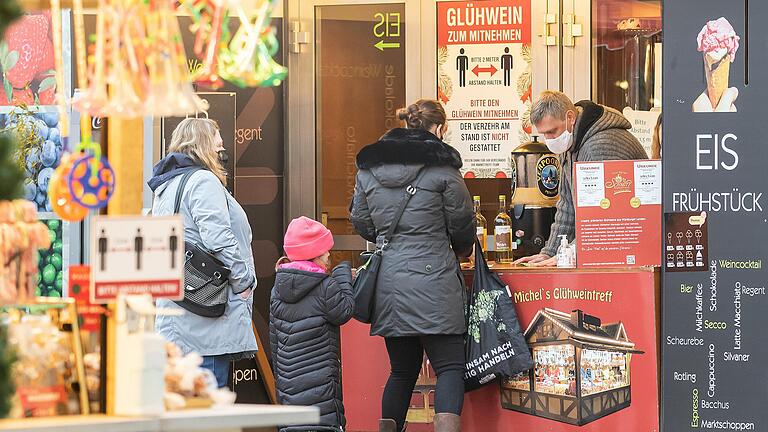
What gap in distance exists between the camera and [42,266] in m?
6.77

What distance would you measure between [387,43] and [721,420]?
10.2 ft

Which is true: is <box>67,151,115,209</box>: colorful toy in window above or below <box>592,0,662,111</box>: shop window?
below

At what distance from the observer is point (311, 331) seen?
21.3 ft

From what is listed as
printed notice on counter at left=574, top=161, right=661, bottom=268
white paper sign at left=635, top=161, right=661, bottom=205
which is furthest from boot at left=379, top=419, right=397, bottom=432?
white paper sign at left=635, top=161, right=661, bottom=205

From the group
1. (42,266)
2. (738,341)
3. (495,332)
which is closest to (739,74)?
(738,341)

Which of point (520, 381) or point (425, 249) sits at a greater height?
point (425, 249)

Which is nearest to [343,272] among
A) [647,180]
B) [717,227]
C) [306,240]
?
[306,240]

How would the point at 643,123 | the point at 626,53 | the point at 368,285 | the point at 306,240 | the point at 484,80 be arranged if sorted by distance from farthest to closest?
the point at 484,80, the point at 626,53, the point at 643,123, the point at 368,285, the point at 306,240

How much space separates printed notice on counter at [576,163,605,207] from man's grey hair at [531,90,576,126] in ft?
1.42

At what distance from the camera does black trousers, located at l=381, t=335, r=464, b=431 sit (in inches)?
269

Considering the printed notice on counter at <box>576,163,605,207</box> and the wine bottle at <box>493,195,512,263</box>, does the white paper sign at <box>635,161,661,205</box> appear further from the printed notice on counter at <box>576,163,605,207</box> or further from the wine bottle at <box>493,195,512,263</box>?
the wine bottle at <box>493,195,512,263</box>

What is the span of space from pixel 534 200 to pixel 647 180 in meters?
1.08

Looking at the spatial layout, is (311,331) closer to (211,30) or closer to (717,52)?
(717,52)

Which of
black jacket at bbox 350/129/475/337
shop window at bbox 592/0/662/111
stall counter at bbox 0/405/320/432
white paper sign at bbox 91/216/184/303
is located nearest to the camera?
stall counter at bbox 0/405/320/432
